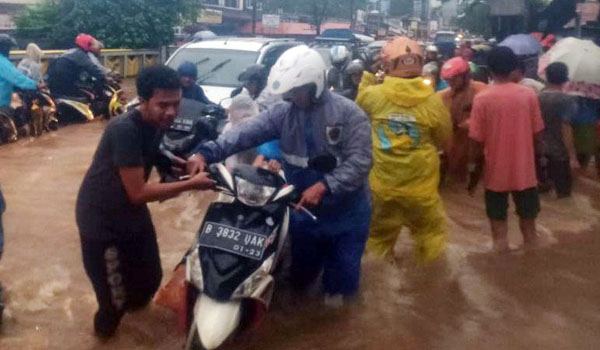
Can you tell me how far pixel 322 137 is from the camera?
5.12 m

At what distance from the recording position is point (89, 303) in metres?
5.78

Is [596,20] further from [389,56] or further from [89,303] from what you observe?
[89,303]

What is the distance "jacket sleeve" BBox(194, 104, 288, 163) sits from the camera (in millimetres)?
5143

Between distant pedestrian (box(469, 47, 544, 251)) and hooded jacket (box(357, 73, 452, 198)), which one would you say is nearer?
hooded jacket (box(357, 73, 452, 198))

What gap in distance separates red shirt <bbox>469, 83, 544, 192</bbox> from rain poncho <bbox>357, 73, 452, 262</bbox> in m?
0.60

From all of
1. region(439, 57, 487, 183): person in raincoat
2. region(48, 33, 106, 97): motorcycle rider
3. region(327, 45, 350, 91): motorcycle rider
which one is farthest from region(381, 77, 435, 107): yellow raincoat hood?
region(48, 33, 106, 97): motorcycle rider

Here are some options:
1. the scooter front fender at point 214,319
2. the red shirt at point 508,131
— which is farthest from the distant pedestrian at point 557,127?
the scooter front fender at point 214,319

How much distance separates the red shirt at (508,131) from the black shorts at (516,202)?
10 centimetres

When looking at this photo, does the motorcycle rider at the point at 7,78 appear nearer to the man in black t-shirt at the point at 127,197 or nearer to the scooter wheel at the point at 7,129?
the scooter wheel at the point at 7,129

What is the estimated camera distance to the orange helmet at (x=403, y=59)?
19.2 ft

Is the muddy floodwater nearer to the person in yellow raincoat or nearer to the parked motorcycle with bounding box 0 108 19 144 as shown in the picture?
the person in yellow raincoat

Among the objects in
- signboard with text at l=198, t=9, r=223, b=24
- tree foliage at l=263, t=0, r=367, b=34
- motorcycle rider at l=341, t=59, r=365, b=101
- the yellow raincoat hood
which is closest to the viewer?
the yellow raincoat hood

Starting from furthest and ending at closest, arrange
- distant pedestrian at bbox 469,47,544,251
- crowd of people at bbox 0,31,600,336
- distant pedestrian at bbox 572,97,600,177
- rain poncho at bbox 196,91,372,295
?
1. distant pedestrian at bbox 572,97,600,177
2. distant pedestrian at bbox 469,47,544,251
3. rain poncho at bbox 196,91,372,295
4. crowd of people at bbox 0,31,600,336

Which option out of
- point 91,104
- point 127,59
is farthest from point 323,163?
point 127,59
